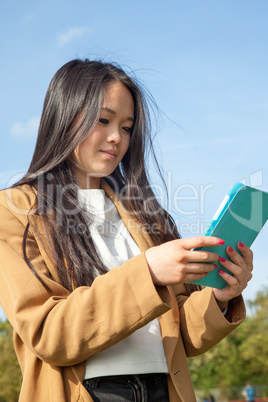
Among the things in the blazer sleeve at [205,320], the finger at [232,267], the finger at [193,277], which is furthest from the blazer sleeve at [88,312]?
the blazer sleeve at [205,320]

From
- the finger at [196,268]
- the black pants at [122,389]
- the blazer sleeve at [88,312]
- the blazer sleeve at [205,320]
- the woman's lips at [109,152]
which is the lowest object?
the black pants at [122,389]

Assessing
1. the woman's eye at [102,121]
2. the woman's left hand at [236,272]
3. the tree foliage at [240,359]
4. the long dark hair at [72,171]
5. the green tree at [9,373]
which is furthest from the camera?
the tree foliage at [240,359]

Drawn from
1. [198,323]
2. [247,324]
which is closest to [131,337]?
[198,323]

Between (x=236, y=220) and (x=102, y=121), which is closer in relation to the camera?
(x=236, y=220)

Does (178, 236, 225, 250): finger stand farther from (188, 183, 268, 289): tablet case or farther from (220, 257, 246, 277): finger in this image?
(220, 257, 246, 277): finger

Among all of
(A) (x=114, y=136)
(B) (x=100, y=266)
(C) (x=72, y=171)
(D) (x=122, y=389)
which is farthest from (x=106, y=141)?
(D) (x=122, y=389)

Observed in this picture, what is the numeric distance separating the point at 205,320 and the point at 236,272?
0.40 m

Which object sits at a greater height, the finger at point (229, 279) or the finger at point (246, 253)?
the finger at point (246, 253)

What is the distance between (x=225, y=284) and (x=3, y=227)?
3.50 ft

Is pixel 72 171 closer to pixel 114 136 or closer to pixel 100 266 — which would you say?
pixel 114 136

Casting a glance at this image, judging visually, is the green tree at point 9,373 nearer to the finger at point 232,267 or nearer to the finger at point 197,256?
the finger at point 232,267

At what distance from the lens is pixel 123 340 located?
2.27 m

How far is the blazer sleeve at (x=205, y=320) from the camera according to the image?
2.51 metres

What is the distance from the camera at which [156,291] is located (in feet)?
6.36
